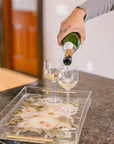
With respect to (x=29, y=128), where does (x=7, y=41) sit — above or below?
below

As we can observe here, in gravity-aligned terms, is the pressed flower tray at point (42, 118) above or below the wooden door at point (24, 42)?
above

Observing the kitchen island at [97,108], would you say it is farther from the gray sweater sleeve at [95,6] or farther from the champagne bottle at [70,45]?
the gray sweater sleeve at [95,6]

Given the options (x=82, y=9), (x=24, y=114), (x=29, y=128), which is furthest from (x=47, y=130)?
(x=82, y=9)

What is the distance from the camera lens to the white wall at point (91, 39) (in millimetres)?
3062

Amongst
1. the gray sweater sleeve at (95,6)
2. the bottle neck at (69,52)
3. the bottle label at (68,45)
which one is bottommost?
the bottle neck at (69,52)

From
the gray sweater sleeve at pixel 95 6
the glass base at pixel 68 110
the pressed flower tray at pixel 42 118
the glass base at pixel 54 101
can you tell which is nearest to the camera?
the pressed flower tray at pixel 42 118

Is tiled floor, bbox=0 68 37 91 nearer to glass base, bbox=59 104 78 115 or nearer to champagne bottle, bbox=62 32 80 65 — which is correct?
champagne bottle, bbox=62 32 80 65

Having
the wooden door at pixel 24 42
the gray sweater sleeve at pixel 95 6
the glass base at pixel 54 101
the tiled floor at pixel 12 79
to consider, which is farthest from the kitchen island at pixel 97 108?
the wooden door at pixel 24 42

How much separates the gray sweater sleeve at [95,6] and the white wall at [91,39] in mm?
1137

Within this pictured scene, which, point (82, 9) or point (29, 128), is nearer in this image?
point (29, 128)

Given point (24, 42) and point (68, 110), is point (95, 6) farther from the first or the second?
point (24, 42)

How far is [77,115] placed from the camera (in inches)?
45.4

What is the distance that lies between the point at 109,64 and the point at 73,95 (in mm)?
1819

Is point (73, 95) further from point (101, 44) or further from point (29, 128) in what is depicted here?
point (101, 44)
